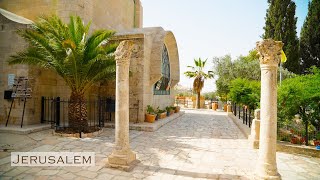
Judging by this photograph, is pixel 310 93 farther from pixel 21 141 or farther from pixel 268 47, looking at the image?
pixel 21 141

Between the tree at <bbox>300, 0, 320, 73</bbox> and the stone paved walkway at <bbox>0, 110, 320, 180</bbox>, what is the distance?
71.1 feet

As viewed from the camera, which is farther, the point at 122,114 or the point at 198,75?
the point at 198,75

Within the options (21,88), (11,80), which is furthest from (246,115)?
(11,80)

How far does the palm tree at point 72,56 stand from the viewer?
807 cm

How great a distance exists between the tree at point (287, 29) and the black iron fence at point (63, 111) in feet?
67.3

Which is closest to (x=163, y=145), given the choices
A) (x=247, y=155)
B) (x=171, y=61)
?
(x=247, y=155)

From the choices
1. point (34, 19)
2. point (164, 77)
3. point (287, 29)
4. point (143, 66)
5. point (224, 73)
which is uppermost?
point (287, 29)

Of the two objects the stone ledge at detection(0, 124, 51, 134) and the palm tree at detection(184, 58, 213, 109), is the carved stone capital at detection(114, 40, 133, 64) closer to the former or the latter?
the stone ledge at detection(0, 124, 51, 134)

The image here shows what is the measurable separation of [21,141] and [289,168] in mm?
7995

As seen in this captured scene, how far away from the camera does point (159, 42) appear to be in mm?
Answer: 12320

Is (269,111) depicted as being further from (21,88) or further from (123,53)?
(21,88)

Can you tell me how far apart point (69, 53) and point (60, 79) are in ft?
11.7

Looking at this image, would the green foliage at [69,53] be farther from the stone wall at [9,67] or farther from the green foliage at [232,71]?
the green foliage at [232,71]

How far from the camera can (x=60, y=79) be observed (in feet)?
36.5
